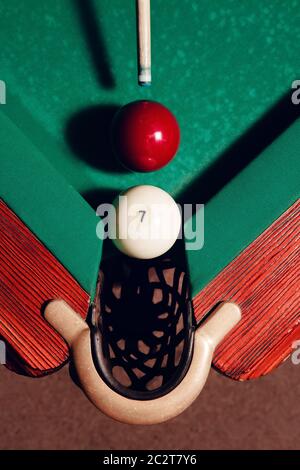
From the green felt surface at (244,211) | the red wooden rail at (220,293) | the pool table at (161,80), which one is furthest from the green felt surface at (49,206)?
the green felt surface at (244,211)

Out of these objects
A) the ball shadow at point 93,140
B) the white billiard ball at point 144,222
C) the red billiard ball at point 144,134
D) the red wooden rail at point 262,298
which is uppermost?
the ball shadow at point 93,140

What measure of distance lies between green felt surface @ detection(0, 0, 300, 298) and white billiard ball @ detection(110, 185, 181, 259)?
0.60 ft

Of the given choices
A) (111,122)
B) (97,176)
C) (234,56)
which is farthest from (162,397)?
(234,56)

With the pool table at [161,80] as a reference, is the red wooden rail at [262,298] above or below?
below

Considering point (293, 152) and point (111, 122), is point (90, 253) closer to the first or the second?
point (111, 122)

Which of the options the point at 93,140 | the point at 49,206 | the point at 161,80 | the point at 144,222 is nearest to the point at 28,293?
the point at 49,206

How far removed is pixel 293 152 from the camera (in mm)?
1128

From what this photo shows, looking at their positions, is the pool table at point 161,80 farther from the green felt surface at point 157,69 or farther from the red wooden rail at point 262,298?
the red wooden rail at point 262,298

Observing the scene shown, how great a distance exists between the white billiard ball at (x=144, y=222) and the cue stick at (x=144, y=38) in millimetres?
273

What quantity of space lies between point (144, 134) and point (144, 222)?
0.20m

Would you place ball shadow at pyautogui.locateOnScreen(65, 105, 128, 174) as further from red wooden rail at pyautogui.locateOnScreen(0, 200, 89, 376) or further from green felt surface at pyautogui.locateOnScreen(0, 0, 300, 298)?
red wooden rail at pyautogui.locateOnScreen(0, 200, 89, 376)

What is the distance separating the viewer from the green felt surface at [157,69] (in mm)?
1280

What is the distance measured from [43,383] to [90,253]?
3.62 feet
